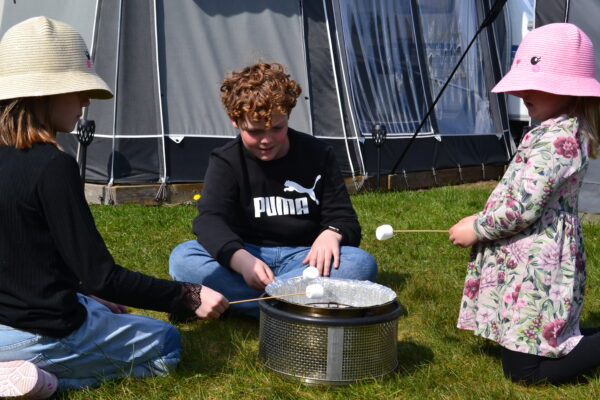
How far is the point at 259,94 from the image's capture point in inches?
116

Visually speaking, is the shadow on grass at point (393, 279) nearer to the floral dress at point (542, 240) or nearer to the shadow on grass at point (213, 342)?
the shadow on grass at point (213, 342)

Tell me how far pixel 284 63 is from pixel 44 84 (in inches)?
181

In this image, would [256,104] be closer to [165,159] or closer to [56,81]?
[56,81]

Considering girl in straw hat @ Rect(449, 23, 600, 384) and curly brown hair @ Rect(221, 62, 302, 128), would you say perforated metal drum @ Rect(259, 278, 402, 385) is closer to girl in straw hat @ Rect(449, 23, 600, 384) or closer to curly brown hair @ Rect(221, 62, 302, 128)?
girl in straw hat @ Rect(449, 23, 600, 384)

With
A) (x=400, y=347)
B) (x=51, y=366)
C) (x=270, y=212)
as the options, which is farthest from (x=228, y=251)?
(x=51, y=366)

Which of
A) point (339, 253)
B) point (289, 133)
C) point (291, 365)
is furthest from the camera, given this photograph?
point (289, 133)

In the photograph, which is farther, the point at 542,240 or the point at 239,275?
the point at 239,275

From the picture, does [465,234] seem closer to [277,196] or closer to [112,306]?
[277,196]

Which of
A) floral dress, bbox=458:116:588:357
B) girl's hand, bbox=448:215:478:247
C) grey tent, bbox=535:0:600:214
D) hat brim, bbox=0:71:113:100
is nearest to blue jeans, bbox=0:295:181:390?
hat brim, bbox=0:71:113:100

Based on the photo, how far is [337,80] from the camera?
6.90m

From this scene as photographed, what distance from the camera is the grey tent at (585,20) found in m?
5.36

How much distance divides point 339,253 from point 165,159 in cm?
332

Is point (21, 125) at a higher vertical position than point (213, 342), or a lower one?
higher

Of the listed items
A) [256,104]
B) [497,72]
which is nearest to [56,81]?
[256,104]
